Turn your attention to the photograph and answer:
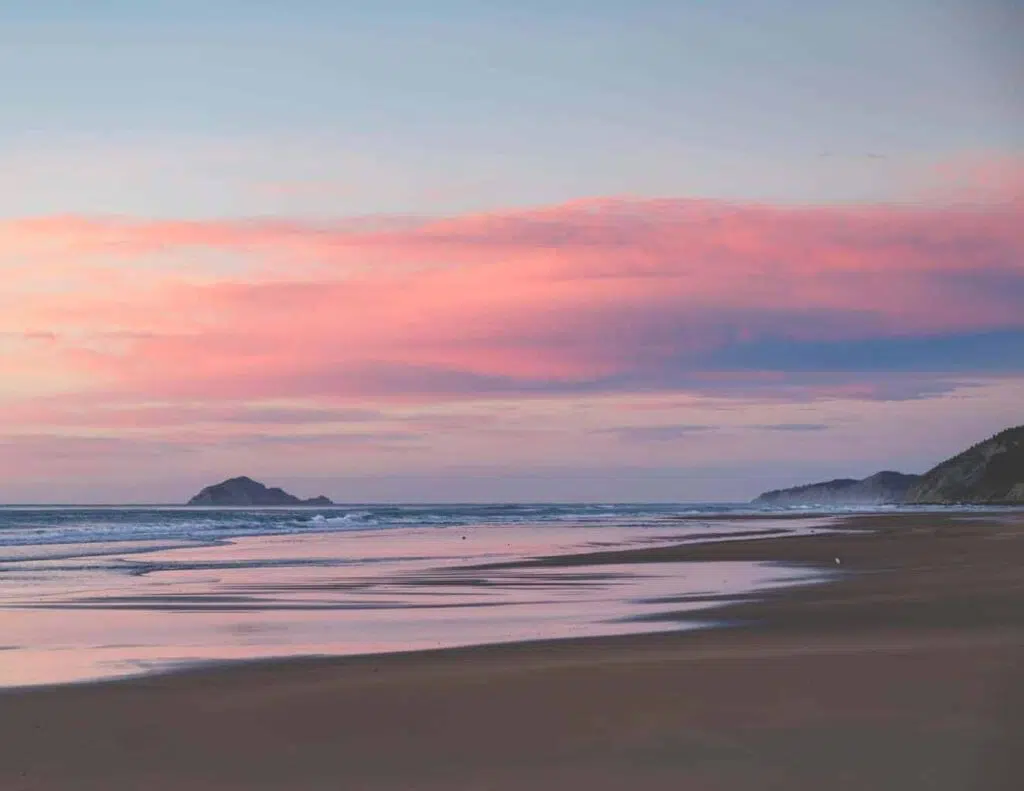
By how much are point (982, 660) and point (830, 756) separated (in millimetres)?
4533

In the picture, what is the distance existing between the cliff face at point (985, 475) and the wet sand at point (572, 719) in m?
134

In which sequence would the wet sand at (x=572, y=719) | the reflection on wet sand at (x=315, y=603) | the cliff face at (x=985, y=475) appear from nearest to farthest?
the wet sand at (x=572, y=719) < the reflection on wet sand at (x=315, y=603) < the cliff face at (x=985, y=475)

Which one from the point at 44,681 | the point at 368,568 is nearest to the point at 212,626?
the point at 44,681

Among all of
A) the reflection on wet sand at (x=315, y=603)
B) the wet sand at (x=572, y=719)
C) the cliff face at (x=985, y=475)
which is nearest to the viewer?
the wet sand at (x=572, y=719)

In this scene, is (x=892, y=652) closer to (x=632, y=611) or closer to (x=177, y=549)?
(x=632, y=611)

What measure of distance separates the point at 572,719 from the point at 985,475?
505 ft

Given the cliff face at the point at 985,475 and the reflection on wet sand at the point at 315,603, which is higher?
the cliff face at the point at 985,475

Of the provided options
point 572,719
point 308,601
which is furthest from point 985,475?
point 572,719

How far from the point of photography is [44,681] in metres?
12.7

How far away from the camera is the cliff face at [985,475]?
5792 inches

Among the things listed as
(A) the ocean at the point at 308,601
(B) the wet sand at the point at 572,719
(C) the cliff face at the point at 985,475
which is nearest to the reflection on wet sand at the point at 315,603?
(A) the ocean at the point at 308,601

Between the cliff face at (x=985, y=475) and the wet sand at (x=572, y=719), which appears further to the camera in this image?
the cliff face at (x=985, y=475)

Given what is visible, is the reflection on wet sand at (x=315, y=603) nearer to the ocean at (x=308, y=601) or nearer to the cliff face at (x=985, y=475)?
the ocean at (x=308, y=601)

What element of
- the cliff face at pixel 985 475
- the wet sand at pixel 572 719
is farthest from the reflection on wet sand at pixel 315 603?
the cliff face at pixel 985 475
